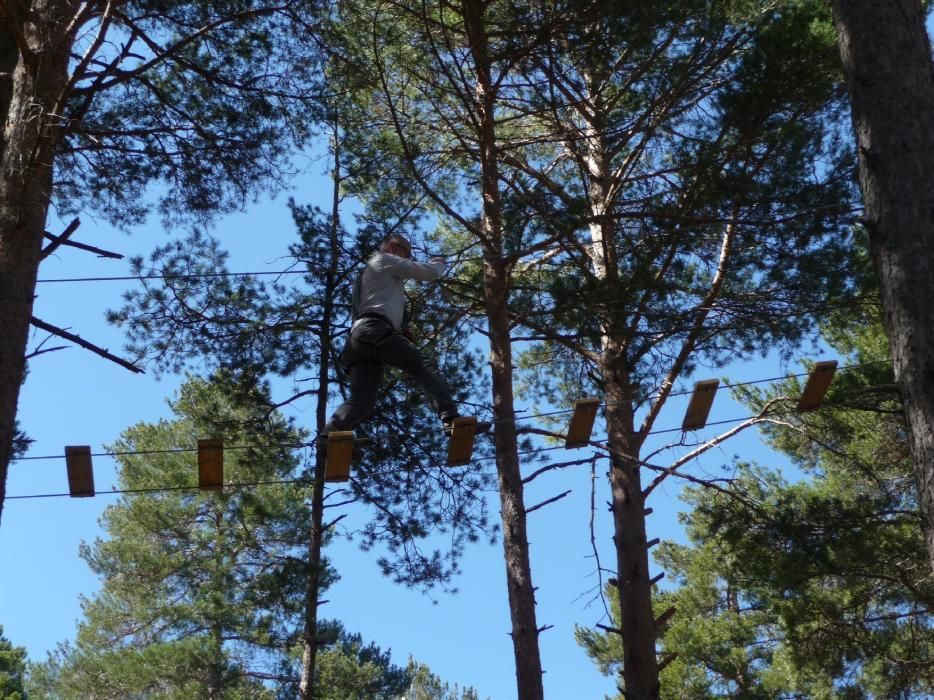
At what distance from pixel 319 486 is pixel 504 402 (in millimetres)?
1510

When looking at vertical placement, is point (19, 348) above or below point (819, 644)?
above

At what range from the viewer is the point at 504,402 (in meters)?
7.51

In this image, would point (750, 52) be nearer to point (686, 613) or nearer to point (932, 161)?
point (932, 161)

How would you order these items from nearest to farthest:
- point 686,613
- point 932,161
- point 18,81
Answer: point 932,161, point 18,81, point 686,613

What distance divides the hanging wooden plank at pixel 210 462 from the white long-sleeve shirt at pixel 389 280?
108 centimetres

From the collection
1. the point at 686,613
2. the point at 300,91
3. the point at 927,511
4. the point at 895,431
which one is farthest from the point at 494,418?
the point at 686,613

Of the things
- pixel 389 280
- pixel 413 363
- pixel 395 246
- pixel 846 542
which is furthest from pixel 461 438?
pixel 846 542

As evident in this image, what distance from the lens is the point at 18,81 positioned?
18.4 ft

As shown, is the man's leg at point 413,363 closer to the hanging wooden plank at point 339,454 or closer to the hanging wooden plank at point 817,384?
the hanging wooden plank at point 339,454

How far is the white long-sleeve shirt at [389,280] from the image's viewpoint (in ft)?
19.9

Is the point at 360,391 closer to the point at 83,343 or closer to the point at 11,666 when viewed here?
the point at 83,343

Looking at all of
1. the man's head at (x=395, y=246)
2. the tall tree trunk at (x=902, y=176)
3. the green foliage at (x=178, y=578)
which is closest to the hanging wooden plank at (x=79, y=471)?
the man's head at (x=395, y=246)

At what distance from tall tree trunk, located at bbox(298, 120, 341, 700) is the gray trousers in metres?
1.66

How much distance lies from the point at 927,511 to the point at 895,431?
685 cm
